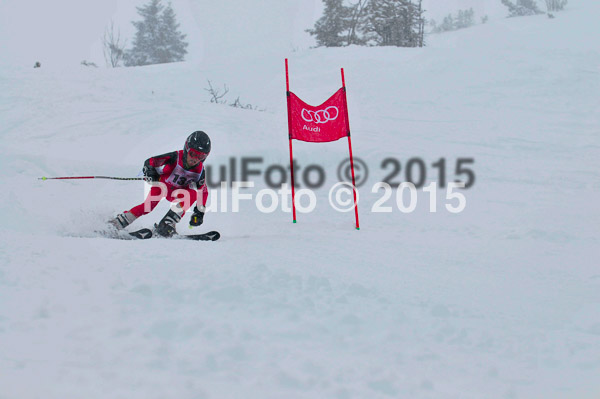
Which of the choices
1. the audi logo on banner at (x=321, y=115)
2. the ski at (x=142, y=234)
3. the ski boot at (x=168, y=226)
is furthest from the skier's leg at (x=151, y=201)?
the audi logo on banner at (x=321, y=115)

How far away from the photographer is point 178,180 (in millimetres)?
6320

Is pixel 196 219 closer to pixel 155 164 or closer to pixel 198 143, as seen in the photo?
pixel 155 164

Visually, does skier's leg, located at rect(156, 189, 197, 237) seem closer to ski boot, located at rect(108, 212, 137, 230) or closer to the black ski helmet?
ski boot, located at rect(108, 212, 137, 230)

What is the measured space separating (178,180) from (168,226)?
0.69 metres

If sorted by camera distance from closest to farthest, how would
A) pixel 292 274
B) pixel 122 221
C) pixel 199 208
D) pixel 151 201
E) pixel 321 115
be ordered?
pixel 292 274, pixel 122 221, pixel 151 201, pixel 199 208, pixel 321 115

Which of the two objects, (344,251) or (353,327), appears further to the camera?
(344,251)

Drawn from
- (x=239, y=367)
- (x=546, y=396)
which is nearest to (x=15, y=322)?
(x=239, y=367)

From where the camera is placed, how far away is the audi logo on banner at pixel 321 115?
7508mm

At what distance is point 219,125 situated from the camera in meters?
11.6

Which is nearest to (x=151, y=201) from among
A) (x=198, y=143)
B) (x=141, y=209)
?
(x=141, y=209)

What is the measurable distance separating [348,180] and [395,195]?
1.22 meters

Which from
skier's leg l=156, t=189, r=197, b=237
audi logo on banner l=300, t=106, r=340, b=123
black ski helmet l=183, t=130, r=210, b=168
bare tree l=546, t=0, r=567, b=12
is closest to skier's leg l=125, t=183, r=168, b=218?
skier's leg l=156, t=189, r=197, b=237

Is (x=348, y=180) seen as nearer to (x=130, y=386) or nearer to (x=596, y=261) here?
(x=596, y=261)

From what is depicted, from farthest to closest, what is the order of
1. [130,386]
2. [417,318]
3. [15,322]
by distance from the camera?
[417,318] < [15,322] < [130,386]
